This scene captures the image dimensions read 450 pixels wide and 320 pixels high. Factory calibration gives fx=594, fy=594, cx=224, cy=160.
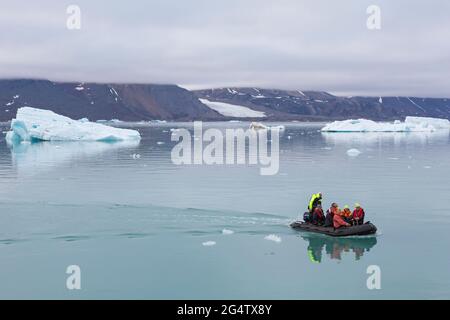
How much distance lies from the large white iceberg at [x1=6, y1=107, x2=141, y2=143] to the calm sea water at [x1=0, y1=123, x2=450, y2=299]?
40.6 meters

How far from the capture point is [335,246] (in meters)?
19.8

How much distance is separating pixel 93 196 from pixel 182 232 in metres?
9.72

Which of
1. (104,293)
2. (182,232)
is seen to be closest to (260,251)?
(182,232)

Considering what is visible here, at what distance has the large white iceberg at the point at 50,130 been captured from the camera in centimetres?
7762

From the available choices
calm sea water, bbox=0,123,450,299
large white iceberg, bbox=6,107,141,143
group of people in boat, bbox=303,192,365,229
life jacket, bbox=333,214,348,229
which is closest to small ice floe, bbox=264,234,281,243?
calm sea water, bbox=0,123,450,299

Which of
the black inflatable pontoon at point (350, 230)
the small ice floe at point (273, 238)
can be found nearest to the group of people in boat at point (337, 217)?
the black inflatable pontoon at point (350, 230)

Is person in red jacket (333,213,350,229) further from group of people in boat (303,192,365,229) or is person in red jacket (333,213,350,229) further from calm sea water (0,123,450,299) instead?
calm sea water (0,123,450,299)

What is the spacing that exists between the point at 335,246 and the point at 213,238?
4.17 m

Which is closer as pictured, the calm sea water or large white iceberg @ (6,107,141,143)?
the calm sea water

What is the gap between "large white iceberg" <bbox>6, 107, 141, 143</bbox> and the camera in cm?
7762

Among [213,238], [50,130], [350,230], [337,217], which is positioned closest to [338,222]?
[337,217]

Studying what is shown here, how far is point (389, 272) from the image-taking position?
16516mm
